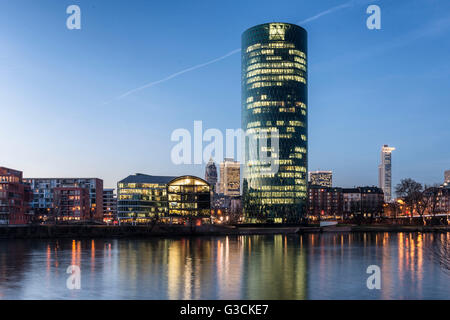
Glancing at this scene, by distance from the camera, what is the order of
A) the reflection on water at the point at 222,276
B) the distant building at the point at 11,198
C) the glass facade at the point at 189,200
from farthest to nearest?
1. the glass facade at the point at 189,200
2. the distant building at the point at 11,198
3. the reflection on water at the point at 222,276

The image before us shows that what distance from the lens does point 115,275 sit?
178 feet

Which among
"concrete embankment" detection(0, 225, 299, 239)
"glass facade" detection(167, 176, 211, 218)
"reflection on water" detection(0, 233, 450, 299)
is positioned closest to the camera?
"reflection on water" detection(0, 233, 450, 299)

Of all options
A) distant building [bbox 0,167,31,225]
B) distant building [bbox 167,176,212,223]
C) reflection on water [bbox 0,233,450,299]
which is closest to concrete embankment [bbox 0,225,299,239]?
distant building [bbox 0,167,31,225]

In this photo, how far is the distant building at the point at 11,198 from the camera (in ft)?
528

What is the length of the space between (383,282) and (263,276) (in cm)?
1278

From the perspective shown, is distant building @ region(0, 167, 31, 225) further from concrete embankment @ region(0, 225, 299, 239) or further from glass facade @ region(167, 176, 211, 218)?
glass facade @ region(167, 176, 211, 218)

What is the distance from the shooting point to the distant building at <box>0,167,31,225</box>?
161 meters

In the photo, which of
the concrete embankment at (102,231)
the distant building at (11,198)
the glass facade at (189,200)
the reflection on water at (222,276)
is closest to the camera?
the reflection on water at (222,276)

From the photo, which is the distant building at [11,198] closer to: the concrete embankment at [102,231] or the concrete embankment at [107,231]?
the concrete embankment at [107,231]

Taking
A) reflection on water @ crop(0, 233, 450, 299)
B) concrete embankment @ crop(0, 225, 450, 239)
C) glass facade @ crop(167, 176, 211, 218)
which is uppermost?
glass facade @ crop(167, 176, 211, 218)

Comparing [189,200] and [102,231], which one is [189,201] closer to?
[189,200]

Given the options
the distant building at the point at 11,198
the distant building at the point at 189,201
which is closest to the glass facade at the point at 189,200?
the distant building at the point at 189,201
